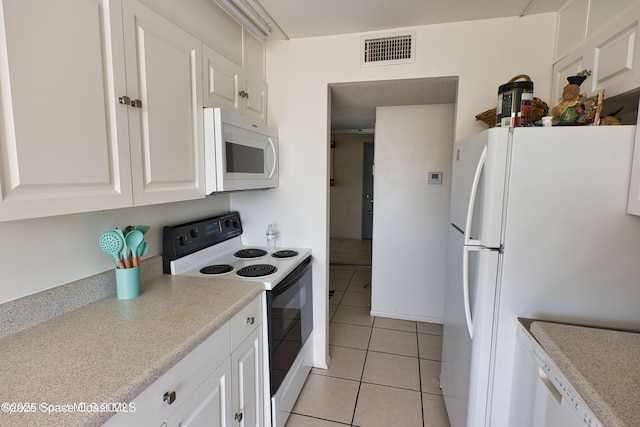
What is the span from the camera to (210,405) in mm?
1182

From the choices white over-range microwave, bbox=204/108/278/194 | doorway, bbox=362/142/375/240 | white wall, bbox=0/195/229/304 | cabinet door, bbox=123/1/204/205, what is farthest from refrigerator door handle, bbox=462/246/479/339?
doorway, bbox=362/142/375/240

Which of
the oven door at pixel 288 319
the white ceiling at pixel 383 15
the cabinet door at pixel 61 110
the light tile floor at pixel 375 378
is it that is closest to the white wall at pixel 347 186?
the light tile floor at pixel 375 378

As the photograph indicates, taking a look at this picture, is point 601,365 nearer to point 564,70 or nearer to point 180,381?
point 180,381

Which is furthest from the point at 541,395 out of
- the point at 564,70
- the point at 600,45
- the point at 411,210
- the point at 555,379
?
the point at 411,210

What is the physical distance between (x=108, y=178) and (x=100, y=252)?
1.59 feet

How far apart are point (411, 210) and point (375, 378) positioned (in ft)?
5.05

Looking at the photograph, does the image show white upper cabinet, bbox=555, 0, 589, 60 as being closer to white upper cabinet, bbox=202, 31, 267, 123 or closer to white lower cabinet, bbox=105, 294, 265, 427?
white upper cabinet, bbox=202, 31, 267, 123

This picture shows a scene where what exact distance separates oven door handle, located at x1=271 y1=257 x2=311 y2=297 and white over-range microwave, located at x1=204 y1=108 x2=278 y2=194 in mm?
572

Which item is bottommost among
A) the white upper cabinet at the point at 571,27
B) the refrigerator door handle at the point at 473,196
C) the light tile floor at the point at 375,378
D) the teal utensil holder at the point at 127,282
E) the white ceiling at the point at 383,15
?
the light tile floor at the point at 375,378

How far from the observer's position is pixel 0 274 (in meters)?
1.04

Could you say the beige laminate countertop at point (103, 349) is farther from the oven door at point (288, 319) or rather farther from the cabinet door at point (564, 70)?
the cabinet door at point (564, 70)

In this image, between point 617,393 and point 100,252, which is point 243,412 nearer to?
point 100,252

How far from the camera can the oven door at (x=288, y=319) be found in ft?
5.43

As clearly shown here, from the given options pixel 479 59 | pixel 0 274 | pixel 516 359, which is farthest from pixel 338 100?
pixel 0 274
